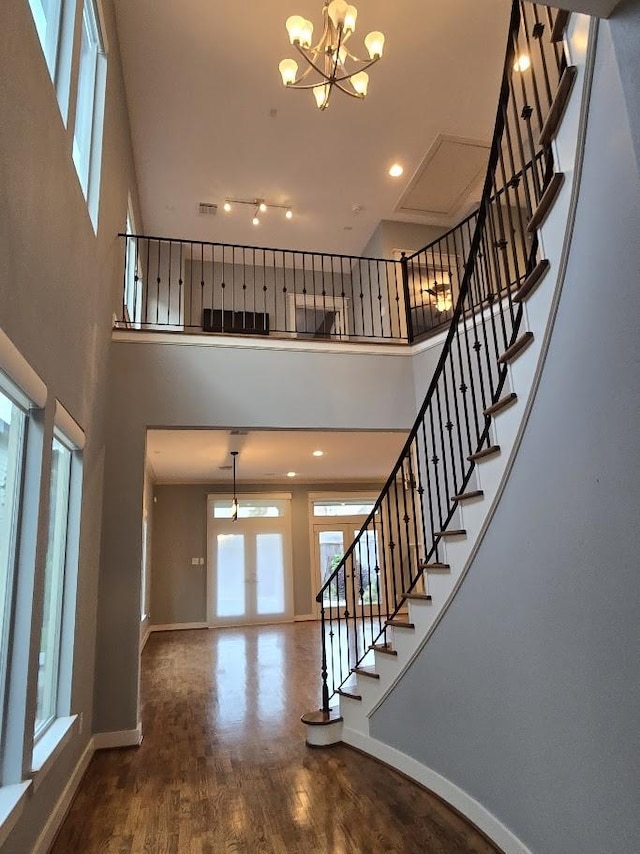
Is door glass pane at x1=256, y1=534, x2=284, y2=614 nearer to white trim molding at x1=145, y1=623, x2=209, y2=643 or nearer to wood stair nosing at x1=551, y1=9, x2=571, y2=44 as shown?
white trim molding at x1=145, y1=623, x2=209, y2=643

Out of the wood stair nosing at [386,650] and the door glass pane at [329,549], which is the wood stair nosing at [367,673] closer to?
the wood stair nosing at [386,650]

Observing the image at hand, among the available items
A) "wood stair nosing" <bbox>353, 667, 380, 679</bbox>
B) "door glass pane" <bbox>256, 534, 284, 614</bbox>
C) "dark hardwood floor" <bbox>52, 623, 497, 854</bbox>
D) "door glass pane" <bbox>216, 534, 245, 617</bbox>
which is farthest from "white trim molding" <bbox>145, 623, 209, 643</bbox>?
"wood stair nosing" <bbox>353, 667, 380, 679</bbox>

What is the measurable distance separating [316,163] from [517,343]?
551 centimetres

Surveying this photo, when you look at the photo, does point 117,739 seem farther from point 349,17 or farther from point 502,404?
point 349,17

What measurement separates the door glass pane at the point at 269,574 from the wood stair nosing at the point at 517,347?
935cm

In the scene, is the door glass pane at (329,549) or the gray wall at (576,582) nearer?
the gray wall at (576,582)

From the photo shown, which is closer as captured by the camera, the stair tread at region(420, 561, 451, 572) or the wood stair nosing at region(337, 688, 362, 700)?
the stair tread at region(420, 561, 451, 572)

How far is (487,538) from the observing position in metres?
2.76

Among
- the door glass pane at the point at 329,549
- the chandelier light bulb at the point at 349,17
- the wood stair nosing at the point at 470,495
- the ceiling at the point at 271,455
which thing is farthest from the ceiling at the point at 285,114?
the door glass pane at the point at 329,549

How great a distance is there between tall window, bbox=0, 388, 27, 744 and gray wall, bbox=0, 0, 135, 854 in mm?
142

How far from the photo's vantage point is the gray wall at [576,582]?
5.54 feet

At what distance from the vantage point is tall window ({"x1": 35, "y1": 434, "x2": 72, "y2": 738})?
3176 mm

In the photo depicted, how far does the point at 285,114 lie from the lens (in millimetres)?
6117

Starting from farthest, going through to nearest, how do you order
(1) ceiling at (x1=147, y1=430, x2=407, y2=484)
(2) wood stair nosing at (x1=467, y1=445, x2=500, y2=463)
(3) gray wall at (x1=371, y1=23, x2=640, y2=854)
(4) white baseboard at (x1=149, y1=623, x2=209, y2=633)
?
(4) white baseboard at (x1=149, y1=623, x2=209, y2=633) < (1) ceiling at (x1=147, y1=430, x2=407, y2=484) < (2) wood stair nosing at (x1=467, y1=445, x2=500, y2=463) < (3) gray wall at (x1=371, y1=23, x2=640, y2=854)
